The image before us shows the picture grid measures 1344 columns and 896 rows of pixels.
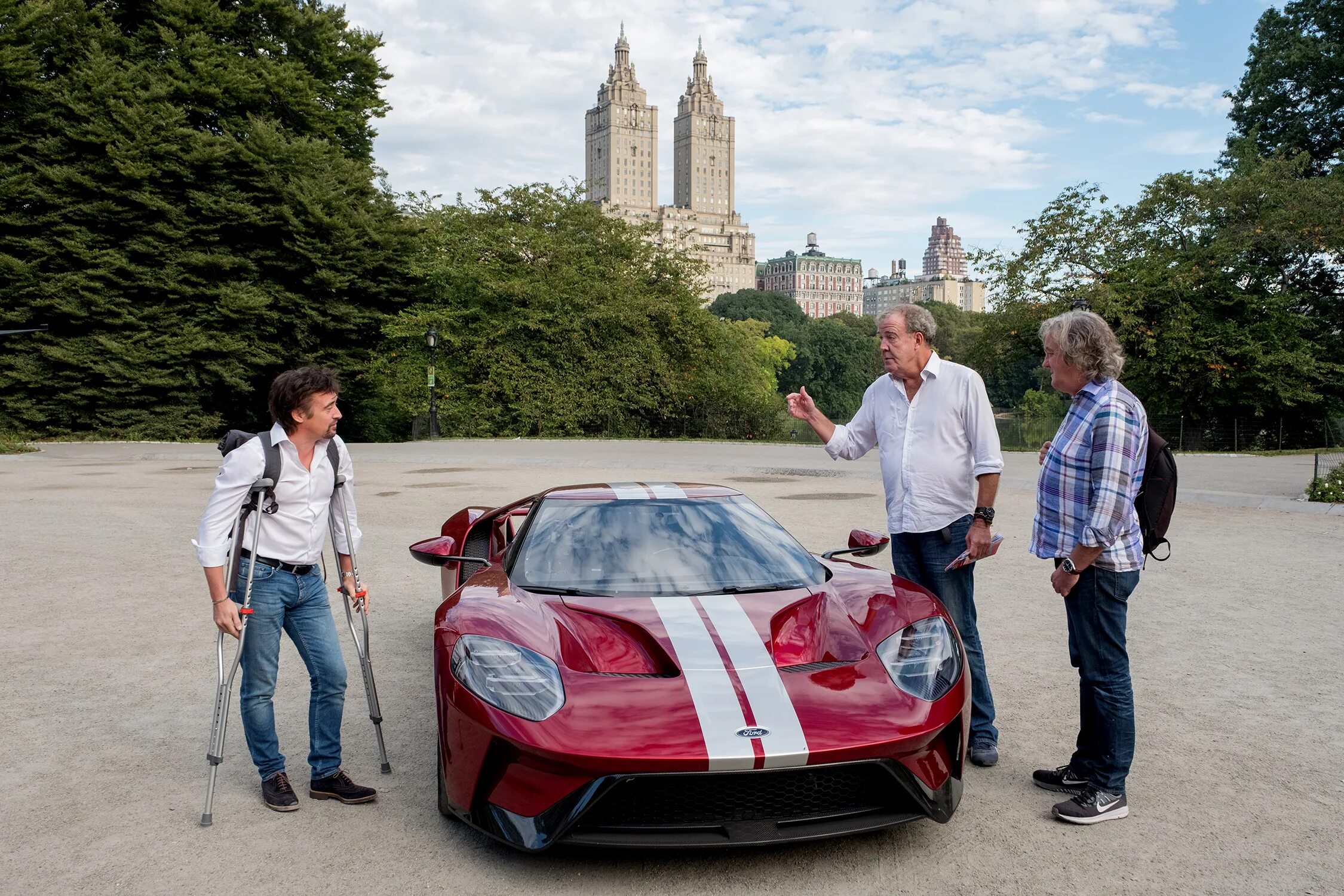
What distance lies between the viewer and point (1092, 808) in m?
3.84

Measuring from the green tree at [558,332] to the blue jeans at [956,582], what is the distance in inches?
1195

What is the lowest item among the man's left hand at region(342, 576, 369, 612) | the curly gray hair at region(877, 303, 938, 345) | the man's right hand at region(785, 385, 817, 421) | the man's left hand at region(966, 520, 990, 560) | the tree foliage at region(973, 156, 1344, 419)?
the man's left hand at region(342, 576, 369, 612)

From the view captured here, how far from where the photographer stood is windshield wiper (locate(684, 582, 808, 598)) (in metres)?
4.24

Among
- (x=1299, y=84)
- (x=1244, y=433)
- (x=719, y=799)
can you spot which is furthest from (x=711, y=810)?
(x=1299, y=84)

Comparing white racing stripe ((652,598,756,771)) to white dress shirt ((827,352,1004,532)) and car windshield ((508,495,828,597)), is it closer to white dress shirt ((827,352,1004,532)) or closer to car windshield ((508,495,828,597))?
car windshield ((508,495,828,597))

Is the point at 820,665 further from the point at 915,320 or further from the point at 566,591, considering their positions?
the point at 915,320

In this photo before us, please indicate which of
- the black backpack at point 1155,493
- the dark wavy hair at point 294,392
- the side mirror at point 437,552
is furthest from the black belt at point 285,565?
the black backpack at point 1155,493

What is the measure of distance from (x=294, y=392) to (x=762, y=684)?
2118 mm

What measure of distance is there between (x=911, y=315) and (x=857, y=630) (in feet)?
5.50

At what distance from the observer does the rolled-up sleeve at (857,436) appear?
518 centimetres

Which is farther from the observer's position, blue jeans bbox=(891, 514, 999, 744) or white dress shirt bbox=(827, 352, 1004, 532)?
white dress shirt bbox=(827, 352, 1004, 532)

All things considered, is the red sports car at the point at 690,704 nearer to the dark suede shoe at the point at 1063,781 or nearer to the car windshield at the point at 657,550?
the car windshield at the point at 657,550

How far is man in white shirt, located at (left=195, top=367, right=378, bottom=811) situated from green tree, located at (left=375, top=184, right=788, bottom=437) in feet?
100

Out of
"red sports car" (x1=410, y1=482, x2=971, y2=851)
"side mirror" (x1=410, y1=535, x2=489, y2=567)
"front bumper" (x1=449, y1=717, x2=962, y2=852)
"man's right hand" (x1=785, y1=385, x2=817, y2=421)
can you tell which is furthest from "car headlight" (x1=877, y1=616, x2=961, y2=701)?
"side mirror" (x1=410, y1=535, x2=489, y2=567)
